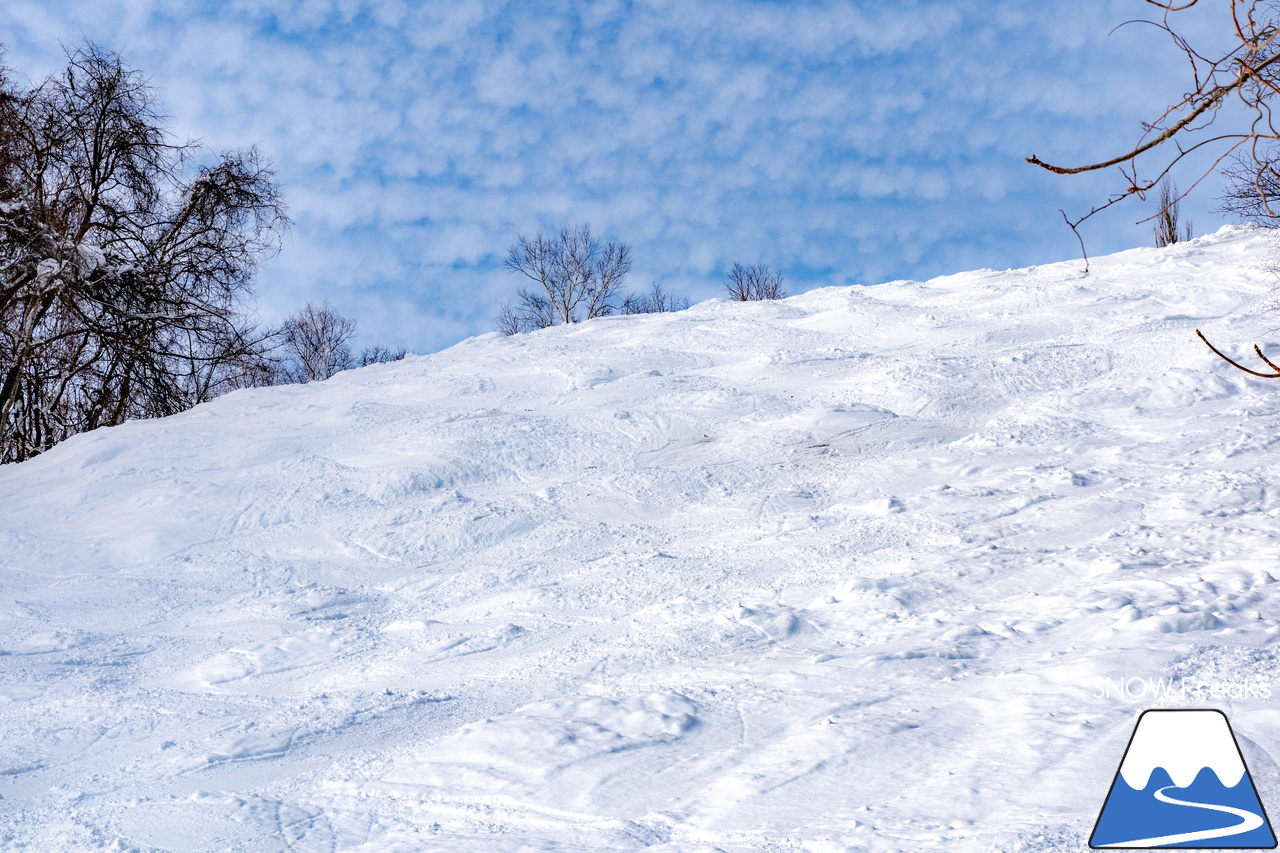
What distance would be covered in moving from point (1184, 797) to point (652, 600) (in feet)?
8.66

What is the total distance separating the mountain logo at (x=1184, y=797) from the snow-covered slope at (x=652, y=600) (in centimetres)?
7

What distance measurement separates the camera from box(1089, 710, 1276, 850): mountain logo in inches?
77.6

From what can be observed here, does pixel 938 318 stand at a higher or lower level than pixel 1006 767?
higher

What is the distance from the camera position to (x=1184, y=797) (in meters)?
2.07

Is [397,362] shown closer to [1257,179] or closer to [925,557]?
[925,557]

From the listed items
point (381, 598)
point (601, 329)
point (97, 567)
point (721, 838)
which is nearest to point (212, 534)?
point (97, 567)

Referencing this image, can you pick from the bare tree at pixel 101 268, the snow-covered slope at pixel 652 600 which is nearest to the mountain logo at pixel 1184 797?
the snow-covered slope at pixel 652 600

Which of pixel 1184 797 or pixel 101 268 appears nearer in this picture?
pixel 1184 797

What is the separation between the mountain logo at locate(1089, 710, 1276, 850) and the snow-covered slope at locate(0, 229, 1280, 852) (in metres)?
0.07

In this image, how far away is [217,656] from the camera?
13.3 feet

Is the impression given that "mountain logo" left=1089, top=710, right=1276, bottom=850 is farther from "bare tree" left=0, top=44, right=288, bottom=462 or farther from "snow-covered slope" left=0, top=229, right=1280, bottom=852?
"bare tree" left=0, top=44, right=288, bottom=462

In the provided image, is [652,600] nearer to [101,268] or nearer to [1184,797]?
[1184,797]

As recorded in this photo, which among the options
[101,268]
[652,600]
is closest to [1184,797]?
[652,600]

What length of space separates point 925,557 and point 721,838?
8.72ft
